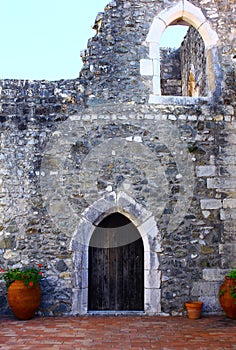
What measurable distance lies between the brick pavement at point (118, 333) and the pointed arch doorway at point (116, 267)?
0.41m

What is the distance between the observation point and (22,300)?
5566mm

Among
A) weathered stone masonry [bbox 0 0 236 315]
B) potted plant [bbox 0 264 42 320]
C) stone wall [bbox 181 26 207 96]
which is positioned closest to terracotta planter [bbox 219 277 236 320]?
weathered stone masonry [bbox 0 0 236 315]

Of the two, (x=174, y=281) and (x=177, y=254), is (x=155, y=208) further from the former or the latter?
(x=174, y=281)

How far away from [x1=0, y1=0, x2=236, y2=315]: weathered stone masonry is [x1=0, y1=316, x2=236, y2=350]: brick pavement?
0.42m

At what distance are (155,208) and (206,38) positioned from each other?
3.33 m

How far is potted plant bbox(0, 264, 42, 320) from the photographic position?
5582mm

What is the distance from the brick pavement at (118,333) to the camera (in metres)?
4.37

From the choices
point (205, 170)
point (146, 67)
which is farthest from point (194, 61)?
point (205, 170)

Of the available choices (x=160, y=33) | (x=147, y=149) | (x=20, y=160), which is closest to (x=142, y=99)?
(x=147, y=149)

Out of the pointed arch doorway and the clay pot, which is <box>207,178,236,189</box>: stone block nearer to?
the pointed arch doorway

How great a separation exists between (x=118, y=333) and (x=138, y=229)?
72.4 inches

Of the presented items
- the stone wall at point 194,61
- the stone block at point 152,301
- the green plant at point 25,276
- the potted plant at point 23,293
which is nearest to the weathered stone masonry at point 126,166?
the stone block at point 152,301

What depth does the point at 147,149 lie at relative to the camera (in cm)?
639

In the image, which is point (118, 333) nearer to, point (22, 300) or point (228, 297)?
point (22, 300)
